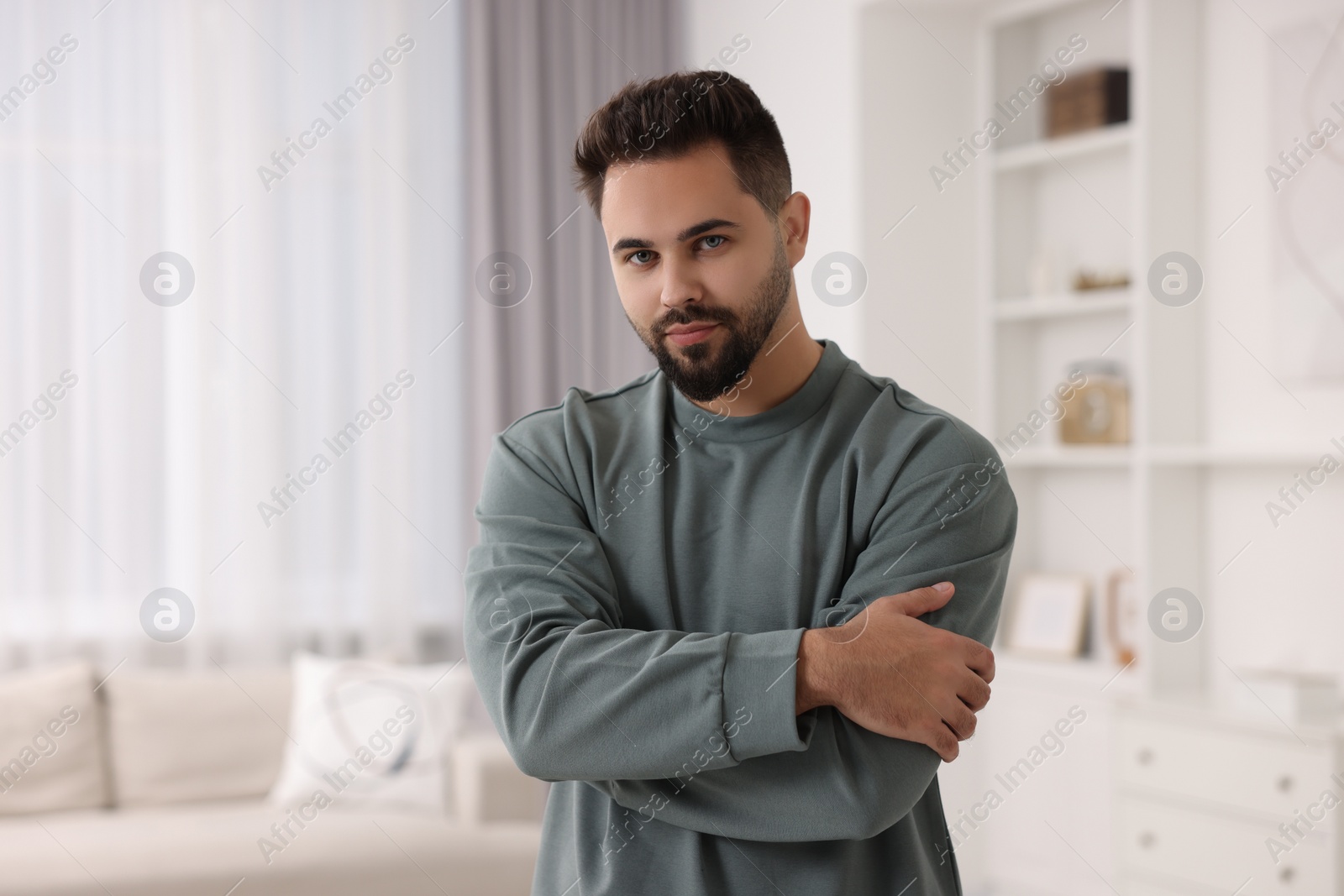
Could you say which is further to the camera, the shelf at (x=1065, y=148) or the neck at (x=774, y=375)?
the shelf at (x=1065, y=148)

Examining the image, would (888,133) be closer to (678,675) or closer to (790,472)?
(790,472)

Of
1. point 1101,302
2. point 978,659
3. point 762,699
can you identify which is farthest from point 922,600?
point 1101,302

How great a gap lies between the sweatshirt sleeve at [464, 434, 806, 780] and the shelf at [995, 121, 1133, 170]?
2578 millimetres

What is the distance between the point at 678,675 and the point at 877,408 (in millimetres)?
374

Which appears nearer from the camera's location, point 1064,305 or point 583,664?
point 583,664

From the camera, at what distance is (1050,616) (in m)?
3.52

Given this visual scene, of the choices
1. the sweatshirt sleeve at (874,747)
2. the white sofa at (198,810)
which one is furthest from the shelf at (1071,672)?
the sweatshirt sleeve at (874,747)

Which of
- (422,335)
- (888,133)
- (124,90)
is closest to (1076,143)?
(888,133)

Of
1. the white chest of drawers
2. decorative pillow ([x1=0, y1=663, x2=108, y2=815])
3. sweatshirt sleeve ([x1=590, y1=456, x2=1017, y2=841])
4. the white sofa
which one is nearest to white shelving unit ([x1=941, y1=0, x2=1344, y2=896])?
the white chest of drawers

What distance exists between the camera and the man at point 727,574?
111cm

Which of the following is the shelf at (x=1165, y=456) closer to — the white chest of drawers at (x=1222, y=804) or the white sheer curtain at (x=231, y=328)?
the white chest of drawers at (x=1222, y=804)

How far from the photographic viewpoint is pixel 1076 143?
11.1 ft

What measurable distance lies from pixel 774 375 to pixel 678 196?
22 centimetres

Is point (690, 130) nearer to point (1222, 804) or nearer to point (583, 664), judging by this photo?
point (583, 664)
